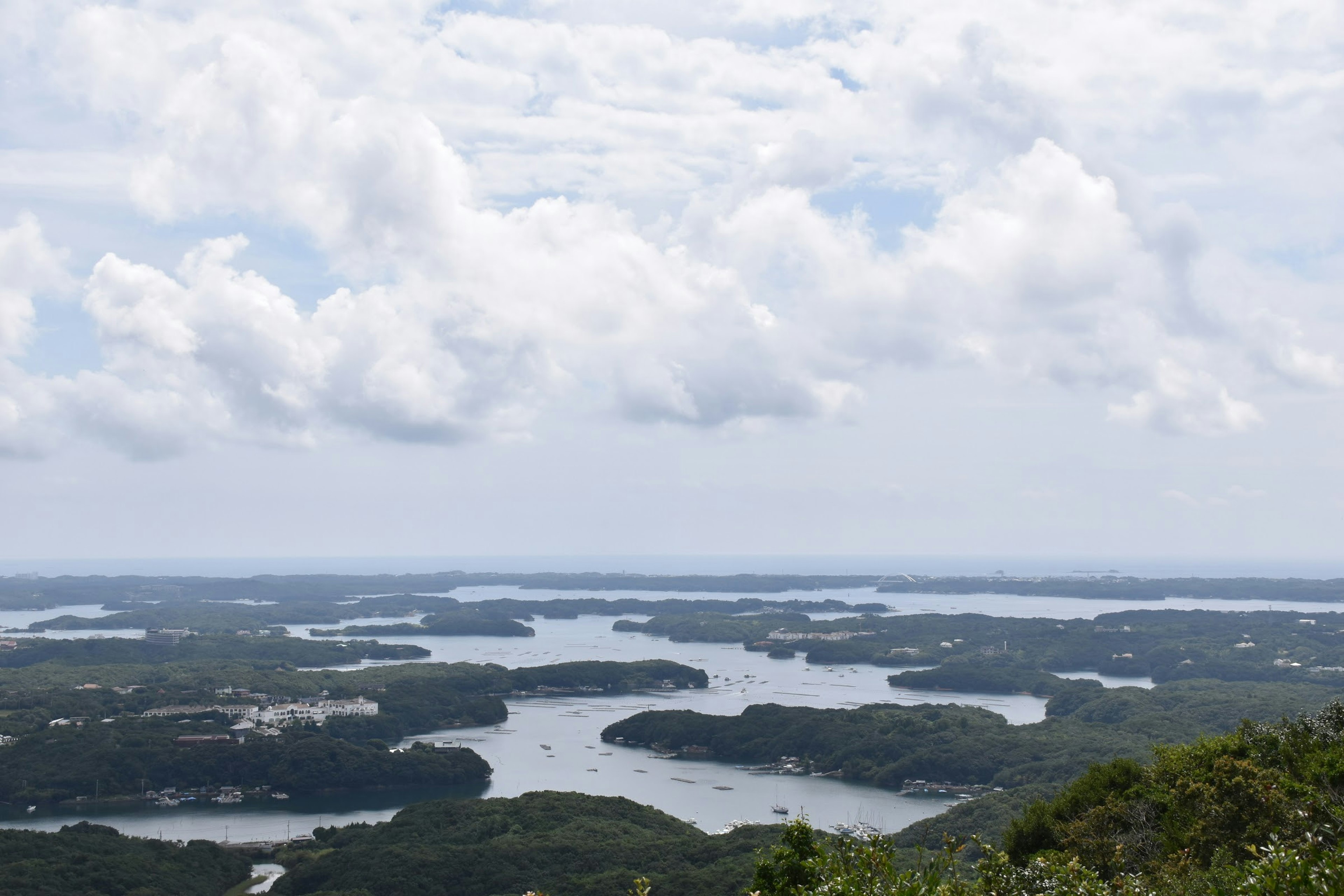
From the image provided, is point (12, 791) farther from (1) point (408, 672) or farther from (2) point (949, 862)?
(2) point (949, 862)

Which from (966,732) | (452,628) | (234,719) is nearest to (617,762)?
(966,732)

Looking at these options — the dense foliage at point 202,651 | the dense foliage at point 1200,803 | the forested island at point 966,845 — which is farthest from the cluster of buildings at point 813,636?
the dense foliage at point 1200,803

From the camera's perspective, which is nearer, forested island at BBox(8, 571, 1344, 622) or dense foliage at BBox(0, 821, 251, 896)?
dense foliage at BBox(0, 821, 251, 896)

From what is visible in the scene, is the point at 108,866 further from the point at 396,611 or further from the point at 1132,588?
the point at 1132,588

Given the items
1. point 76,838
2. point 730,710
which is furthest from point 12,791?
point 730,710

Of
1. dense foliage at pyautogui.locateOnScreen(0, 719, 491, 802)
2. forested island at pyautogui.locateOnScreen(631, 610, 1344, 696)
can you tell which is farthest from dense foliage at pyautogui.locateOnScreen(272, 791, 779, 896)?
forested island at pyautogui.locateOnScreen(631, 610, 1344, 696)

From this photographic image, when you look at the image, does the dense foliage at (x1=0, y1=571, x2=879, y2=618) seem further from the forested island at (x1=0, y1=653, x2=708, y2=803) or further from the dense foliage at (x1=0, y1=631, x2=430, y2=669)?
the forested island at (x1=0, y1=653, x2=708, y2=803)

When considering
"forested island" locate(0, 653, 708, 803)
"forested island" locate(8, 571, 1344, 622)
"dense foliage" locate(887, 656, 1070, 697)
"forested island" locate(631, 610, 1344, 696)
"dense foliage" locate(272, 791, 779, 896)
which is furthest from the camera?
"forested island" locate(8, 571, 1344, 622)
